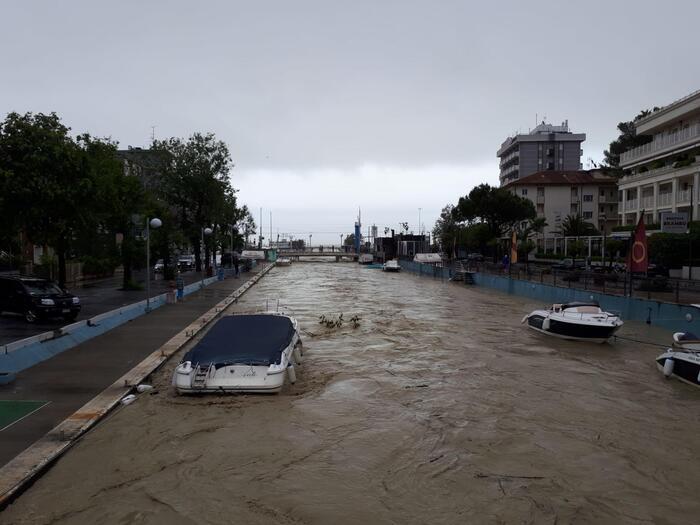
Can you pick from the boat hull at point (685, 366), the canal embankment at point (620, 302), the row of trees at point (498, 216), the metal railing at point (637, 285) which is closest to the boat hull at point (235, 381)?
the boat hull at point (685, 366)

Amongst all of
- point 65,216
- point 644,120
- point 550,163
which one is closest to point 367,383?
point 65,216

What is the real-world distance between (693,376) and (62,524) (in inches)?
557

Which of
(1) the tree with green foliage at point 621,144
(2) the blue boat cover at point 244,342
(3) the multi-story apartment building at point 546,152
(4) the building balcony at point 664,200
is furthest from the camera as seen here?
(3) the multi-story apartment building at point 546,152

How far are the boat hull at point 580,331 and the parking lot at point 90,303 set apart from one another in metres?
17.7

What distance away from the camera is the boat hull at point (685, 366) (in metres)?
13.8

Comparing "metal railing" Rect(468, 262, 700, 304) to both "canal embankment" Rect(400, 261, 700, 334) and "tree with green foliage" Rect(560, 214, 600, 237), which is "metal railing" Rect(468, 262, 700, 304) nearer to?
"canal embankment" Rect(400, 261, 700, 334)

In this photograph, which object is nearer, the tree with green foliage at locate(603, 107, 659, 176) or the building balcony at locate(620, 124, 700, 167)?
the building balcony at locate(620, 124, 700, 167)

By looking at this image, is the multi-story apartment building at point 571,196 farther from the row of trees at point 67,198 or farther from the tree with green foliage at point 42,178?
the tree with green foliage at point 42,178

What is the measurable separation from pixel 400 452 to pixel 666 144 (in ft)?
165

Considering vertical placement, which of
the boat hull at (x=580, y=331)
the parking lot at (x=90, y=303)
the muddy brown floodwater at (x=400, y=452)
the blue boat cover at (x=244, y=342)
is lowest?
the muddy brown floodwater at (x=400, y=452)

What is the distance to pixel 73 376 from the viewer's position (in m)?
12.4

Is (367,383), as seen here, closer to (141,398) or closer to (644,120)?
(141,398)

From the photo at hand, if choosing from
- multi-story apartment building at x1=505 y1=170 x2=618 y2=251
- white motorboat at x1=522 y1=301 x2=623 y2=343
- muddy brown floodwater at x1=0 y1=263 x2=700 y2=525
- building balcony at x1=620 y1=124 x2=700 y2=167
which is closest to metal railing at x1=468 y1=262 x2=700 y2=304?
white motorboat at x1=522 y1=301 x2=623 y2=343

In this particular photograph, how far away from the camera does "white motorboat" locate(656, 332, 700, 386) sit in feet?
45.4
